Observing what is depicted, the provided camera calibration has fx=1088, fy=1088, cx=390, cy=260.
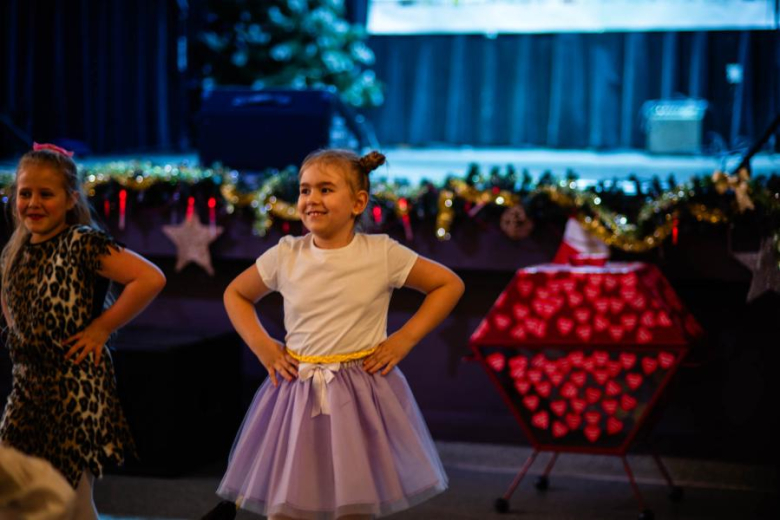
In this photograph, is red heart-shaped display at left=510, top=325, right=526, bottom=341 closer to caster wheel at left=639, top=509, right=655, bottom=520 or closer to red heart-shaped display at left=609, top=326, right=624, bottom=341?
red heart-shaped display at left=609, top=326, right=624, bottom=341

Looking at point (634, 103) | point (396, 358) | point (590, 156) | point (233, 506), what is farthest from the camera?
point (634, 103)

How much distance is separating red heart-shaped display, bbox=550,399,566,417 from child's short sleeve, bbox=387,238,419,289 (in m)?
1.05

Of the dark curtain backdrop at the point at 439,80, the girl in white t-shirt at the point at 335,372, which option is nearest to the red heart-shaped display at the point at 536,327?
the girl in white t-shirt at the point at 335,372

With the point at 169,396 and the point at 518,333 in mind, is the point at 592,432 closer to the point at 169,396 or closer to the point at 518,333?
the point at 518,333

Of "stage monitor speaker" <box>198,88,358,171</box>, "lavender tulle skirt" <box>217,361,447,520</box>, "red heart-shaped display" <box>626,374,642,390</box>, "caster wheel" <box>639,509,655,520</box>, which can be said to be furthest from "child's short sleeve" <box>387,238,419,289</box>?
"stage monitor speaker" <box>198,88,358,171</box>

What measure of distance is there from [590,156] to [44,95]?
4.26m

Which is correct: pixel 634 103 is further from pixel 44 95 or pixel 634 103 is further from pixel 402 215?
pixel 402 215

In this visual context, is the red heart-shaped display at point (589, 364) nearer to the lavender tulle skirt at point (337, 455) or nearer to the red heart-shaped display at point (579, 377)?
the red heart-shaped display at point (579, 377)

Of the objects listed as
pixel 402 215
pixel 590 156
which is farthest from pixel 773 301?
pixel 590 156

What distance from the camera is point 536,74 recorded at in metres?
9.95

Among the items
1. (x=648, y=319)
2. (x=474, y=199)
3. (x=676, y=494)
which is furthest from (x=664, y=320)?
(x=474, y=199)

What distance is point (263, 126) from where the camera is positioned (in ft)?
18.7

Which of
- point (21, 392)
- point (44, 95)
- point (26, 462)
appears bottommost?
point (21, 392)

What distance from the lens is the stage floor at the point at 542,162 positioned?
21.4ft
